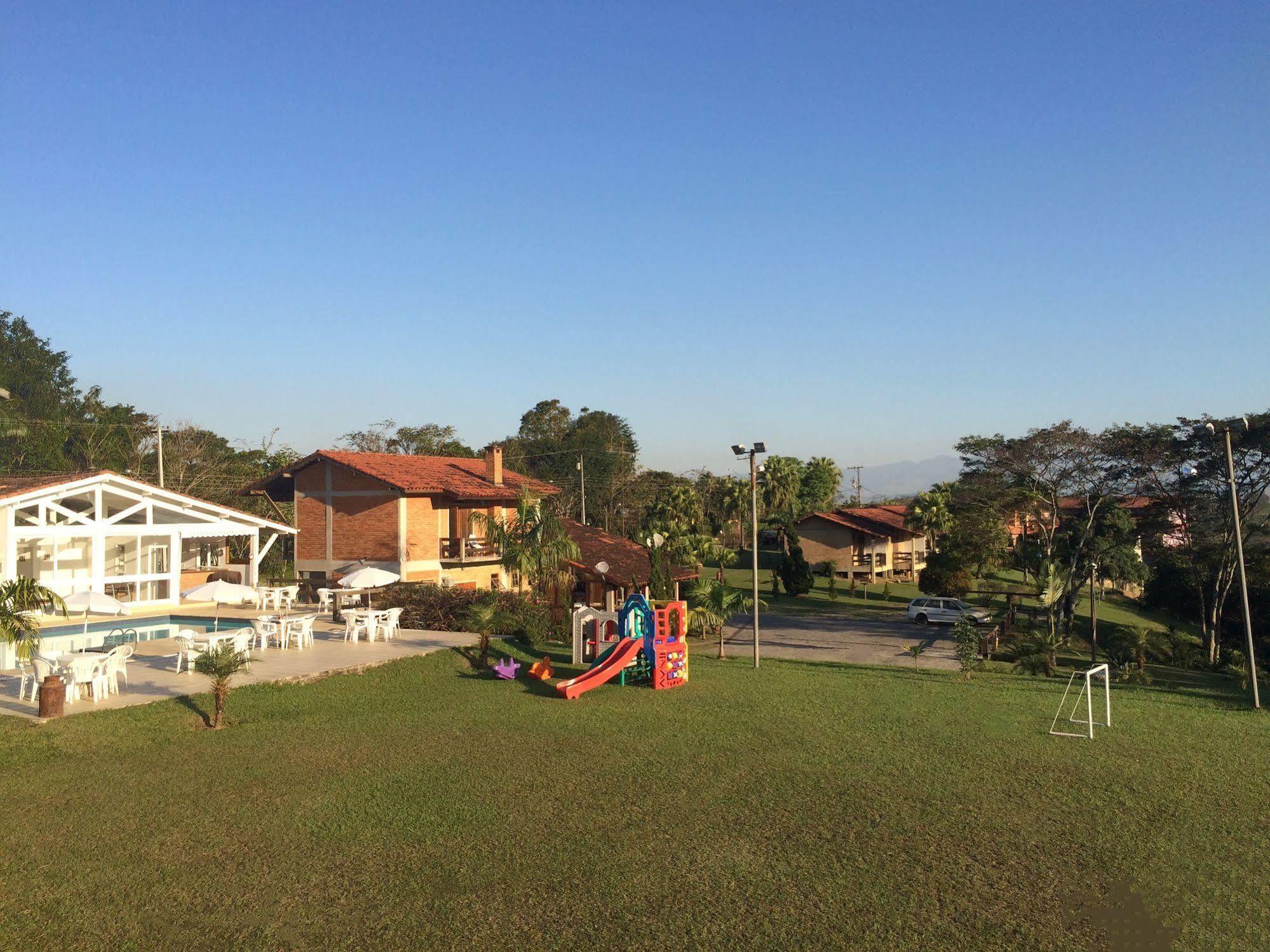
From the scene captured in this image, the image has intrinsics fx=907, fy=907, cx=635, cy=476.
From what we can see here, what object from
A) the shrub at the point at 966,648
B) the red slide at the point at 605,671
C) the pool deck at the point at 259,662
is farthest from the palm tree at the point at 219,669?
the shrub at the point at 966,648

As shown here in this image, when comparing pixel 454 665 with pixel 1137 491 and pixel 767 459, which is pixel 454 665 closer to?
pixel 1137 491

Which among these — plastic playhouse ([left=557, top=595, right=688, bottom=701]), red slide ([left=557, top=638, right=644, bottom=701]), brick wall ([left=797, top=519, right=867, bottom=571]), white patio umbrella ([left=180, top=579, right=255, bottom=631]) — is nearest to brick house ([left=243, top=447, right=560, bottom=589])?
white patio umbrella ([left=180, top=579, right=255, bottom=631])

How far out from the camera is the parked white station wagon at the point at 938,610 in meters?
36.8

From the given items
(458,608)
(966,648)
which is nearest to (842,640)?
(966,648)

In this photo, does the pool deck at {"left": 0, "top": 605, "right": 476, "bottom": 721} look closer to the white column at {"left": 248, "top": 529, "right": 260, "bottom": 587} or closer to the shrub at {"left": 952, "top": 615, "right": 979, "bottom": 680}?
the white column at {"left": 248, "top": 529, "right": 260, "bottom": 587}

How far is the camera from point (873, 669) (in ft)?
75.2

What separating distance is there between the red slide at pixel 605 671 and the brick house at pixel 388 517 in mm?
15087

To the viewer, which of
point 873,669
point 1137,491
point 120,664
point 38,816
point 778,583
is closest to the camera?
point 38,816

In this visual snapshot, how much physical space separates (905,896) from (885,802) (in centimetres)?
276

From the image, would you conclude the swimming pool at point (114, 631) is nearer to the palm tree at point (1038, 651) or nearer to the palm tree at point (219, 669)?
the palm tree at point (219, 669)

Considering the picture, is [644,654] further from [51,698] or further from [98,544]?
[98,544]

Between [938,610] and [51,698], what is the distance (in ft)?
104

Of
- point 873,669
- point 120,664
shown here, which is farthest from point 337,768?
point 873,669

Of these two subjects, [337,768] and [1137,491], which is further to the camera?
[1137,491]
